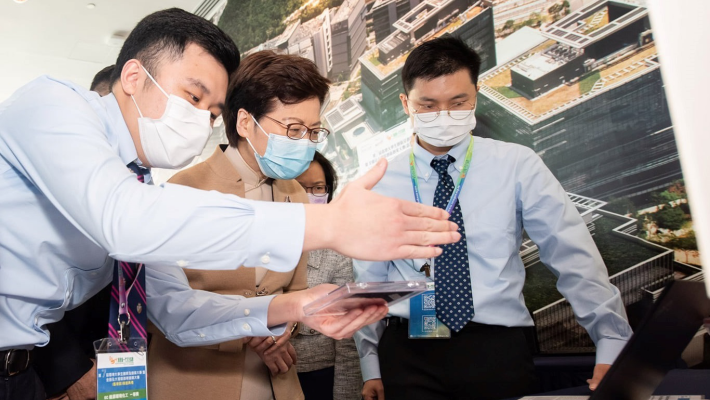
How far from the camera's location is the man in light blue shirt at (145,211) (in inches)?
38.0

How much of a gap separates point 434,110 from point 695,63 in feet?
5.95

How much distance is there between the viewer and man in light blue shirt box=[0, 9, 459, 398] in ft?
3.17

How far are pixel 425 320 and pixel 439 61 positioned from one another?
3.42 ft

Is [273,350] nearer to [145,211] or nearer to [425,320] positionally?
[425,320]

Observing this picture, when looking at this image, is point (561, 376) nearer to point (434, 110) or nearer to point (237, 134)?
point (434, 110)

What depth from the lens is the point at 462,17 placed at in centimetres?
302

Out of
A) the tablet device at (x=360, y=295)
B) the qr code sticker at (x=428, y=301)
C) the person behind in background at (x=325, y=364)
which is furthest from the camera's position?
the person behind in background at (x=325, y=364)

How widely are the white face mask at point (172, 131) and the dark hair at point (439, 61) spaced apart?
1024 millimetres

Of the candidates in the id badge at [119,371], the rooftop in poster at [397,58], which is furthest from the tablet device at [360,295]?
the rooftop in poster at [397,58]

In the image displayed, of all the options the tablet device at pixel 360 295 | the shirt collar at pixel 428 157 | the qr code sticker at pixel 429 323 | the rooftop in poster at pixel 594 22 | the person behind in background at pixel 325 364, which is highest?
the rooftop in poster at pixel 594 22

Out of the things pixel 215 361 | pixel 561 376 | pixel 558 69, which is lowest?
pixel 561 376

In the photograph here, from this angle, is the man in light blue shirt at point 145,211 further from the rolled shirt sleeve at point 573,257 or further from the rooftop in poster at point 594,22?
the rooftop in poster at point 594,22

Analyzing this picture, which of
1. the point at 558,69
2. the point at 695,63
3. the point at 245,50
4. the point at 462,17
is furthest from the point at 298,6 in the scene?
the point at 695,63

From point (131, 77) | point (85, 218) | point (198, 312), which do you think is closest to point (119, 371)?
point (198, 312)
